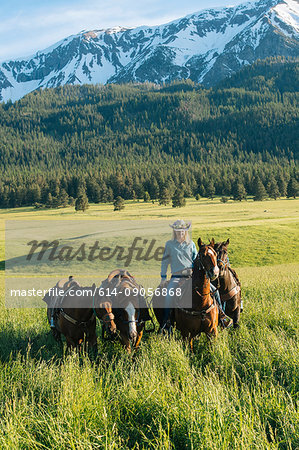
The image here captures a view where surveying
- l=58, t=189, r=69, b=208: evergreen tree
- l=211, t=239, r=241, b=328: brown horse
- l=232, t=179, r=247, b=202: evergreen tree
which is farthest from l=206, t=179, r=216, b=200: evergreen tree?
l=211, t=239, r=241, b=328: brown horse

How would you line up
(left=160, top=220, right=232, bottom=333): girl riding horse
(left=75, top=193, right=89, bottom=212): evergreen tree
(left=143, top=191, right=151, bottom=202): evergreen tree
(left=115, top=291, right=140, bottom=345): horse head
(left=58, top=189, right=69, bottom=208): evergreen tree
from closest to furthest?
(left=115, top=291, right=140, bottom=345): horse head
(left=160, top=220, right=232, bottom=333): girl riding horse
(left=75, top=193, right=89, bottom=212): evergreen tree
(left=58, top=189, right=69, bottom=208): evergreen tree
(left=143, top=191, right=151, bottom=202): evergreen tree

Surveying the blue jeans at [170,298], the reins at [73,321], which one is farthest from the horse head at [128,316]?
the blue jeans at [170,298]

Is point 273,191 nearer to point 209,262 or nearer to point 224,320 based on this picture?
point 224,320

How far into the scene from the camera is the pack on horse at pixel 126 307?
7.24 metres

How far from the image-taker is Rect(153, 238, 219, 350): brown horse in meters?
7.01

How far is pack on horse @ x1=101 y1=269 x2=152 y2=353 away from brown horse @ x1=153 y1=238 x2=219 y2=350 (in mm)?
1073

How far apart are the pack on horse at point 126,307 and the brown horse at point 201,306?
1.07 metres

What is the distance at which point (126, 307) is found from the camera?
723 centimetres

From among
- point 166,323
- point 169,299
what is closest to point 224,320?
point 166,323

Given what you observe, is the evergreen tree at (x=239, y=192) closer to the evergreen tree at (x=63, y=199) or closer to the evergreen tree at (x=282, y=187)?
the evergreen tree at (x=282, y=187)

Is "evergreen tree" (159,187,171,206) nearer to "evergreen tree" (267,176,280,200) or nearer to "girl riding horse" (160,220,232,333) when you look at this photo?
"evergreen tree" (267,176,280,200)

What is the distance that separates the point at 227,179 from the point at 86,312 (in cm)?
11427

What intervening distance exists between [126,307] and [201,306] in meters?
1.78

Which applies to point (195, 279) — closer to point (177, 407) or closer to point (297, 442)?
point (177, 407)
